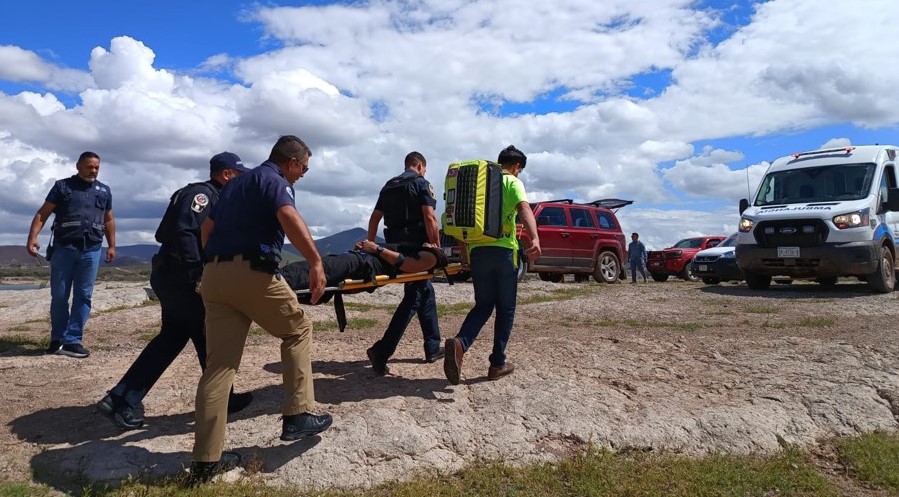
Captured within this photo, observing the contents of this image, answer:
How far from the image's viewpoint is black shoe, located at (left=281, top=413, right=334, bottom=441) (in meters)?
3.78

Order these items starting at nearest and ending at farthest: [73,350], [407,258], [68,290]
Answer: [407,258] < [73,350] < [68,290]

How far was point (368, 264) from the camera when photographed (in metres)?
4.86

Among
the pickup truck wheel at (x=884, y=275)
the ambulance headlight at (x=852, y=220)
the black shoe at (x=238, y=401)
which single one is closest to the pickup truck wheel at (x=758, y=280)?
the pickup truck wheel at (x=884, y=275)

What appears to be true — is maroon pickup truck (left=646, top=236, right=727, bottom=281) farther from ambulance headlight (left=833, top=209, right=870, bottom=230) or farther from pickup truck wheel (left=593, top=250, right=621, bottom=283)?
ambulance headlight (left=833, top=209, right=870, bottom=230)

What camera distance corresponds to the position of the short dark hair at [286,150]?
3.85 m

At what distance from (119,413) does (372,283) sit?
180 centimetres

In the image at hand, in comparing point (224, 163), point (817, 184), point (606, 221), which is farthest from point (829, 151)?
point (224, 163)

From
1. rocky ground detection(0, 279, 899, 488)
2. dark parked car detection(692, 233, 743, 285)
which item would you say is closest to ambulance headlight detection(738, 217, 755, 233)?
dark parked car detection(692, 233, 743, 285)

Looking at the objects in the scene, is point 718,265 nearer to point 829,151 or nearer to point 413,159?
point 829,151

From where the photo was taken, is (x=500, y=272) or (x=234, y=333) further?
(x=500, y=272)

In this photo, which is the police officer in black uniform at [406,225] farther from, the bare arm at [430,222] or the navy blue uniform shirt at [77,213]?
the navy blue uniform shirt at [77,213]

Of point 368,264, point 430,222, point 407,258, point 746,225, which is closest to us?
point 368,264

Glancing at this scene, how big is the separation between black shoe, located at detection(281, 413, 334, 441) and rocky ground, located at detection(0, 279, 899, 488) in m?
0.16

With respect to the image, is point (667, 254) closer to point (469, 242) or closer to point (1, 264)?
point (469, 242)
